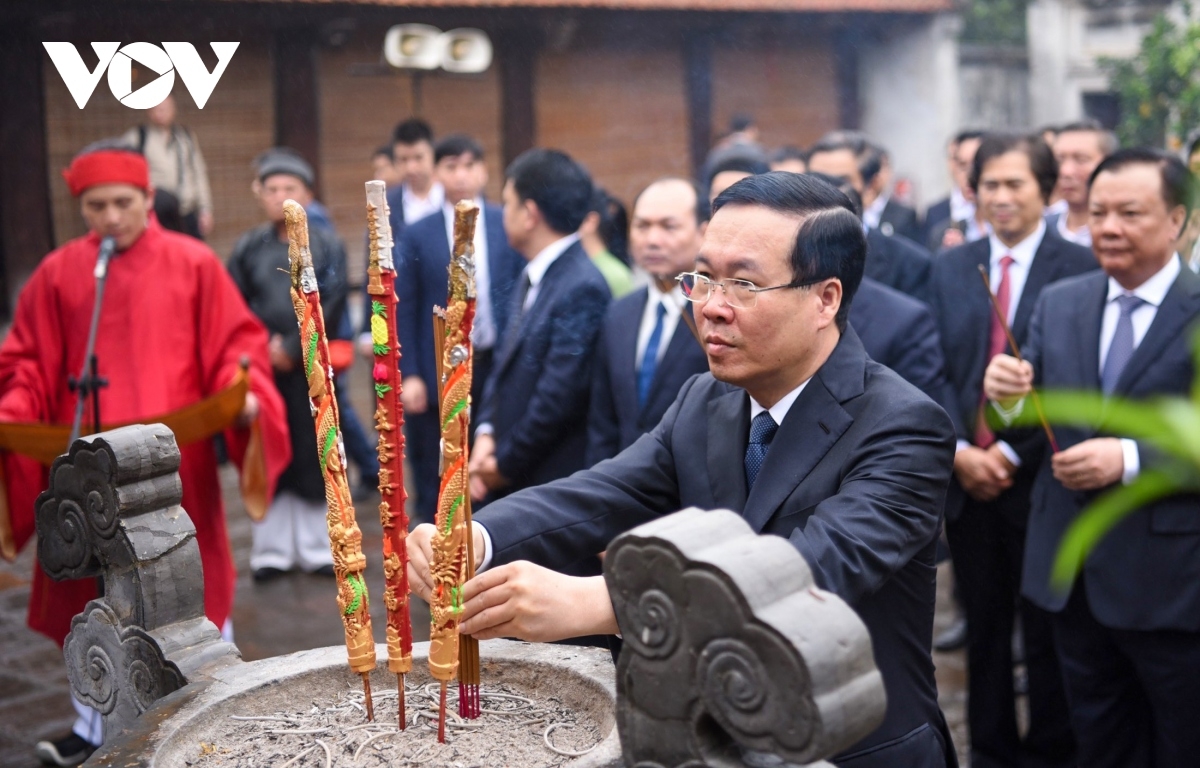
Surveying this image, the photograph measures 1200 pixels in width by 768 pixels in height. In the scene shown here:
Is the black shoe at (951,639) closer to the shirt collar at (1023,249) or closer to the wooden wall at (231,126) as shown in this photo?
the shirt collar at (1023,249)

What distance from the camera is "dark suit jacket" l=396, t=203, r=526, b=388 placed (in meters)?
6.23

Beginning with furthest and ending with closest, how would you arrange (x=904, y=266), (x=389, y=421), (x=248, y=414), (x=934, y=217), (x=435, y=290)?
(x=934, y=217) < (x=435, y=290) < (x=904, y=266) < (x=248, y=414) < (x=389, y=421)

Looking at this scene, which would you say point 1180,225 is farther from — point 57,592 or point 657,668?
point 57,592

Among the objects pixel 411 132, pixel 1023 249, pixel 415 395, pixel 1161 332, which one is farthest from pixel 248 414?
pixel 411 132

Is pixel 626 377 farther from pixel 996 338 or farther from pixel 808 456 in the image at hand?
pixel 808 456

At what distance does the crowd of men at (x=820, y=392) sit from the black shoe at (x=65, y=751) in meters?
0.01

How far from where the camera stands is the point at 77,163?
182 inches

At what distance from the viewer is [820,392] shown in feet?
7.77

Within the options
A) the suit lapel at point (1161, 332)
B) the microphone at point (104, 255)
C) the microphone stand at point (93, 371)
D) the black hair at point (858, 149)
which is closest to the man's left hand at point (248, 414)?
the microphone stand at point (93, 371)

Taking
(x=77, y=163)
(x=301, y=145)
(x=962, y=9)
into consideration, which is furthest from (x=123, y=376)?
(x=962, y=9)

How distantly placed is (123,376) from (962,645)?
A: 3.58 m

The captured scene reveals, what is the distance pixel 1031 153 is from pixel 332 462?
3.34 metres

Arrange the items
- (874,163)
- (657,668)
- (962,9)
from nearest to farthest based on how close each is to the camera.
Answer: (657,668) < (874,163) < (962,9)

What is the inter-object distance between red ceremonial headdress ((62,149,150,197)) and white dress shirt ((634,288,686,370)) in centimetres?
183
